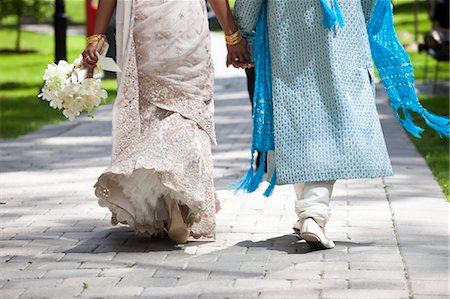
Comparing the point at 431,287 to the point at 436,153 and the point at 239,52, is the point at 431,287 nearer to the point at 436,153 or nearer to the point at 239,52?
the point at 239,52

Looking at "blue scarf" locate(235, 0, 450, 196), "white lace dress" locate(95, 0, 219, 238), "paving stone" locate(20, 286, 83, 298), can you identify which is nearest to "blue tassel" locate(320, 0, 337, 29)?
"blue scarf" locate(235, 0, 450, 196)

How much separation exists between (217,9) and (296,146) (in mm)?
860

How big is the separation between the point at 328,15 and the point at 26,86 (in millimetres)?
13727

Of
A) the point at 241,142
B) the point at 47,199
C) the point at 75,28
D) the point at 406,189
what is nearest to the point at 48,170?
the point at 47,199

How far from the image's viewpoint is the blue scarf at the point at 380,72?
6.36 m

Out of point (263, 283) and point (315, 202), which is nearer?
point (263, 283)

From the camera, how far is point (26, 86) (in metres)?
19.3

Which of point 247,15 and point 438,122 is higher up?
point 247,15

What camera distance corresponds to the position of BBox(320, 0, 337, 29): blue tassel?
20.1ft

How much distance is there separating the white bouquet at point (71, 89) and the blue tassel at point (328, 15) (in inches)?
45.4

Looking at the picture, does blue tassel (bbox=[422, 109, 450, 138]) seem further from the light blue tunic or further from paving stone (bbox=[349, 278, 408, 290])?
paving stone (bbox=[349, 278, 408, 290])

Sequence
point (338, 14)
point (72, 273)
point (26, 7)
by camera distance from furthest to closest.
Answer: point (26, 7) → point (338, 14) → point (72, 273)

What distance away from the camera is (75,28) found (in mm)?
35719

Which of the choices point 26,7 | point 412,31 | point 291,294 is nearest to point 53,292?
point 291,294
